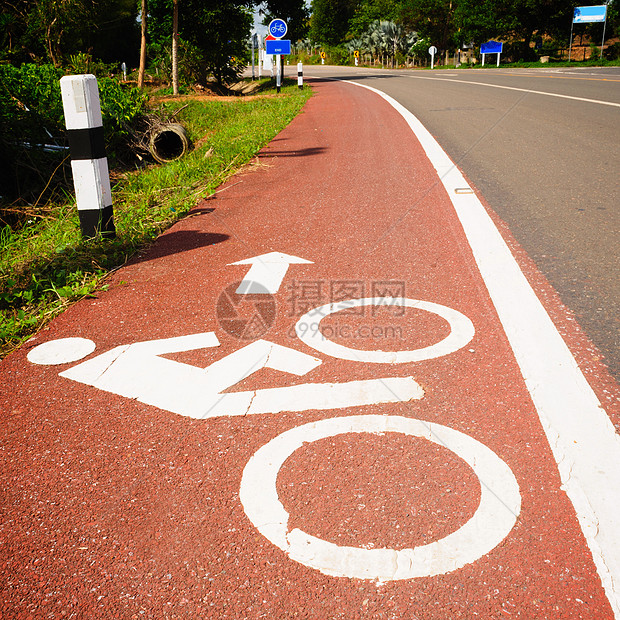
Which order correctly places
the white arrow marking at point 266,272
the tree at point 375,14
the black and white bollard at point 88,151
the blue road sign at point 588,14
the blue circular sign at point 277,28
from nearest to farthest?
the white arrow marking at point 266,272 → the black and white bollard at point 88,151 → the blue circular sign at point 277,28 → the blue road sign at point 588,14 → the tree at point 375,14

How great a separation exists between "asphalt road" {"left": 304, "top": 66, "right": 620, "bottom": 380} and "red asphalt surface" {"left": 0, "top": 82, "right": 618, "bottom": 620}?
28 centimetres

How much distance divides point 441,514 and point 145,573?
0.86m

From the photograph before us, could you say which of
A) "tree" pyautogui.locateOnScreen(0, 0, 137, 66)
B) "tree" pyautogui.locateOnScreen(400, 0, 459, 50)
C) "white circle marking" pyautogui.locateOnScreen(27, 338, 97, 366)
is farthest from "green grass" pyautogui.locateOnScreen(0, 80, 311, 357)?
"tree" pyautogui.locateOnScreen(400, 0, 459, 50)

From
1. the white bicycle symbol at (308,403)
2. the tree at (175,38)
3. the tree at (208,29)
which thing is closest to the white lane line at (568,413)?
the white bicycle symbol at (308,403)

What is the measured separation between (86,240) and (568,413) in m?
3.68

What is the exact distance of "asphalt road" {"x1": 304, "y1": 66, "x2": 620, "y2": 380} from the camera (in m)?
3.44

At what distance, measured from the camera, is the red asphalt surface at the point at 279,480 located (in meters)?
1.52

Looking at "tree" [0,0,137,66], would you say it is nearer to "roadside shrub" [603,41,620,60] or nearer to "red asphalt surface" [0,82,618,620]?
"red asphalt surface" [0,82,618,620]

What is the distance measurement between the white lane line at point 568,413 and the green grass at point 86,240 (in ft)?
8.27

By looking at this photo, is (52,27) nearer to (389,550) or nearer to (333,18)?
(389,550)

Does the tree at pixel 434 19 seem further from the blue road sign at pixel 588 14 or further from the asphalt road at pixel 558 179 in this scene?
the asphalt road at pixel 558 179

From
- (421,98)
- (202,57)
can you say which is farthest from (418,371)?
(202,57)

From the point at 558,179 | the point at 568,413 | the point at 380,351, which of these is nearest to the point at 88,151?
the point at 380,351

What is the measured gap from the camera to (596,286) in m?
3.46
